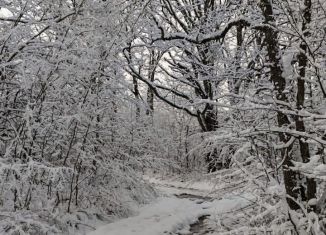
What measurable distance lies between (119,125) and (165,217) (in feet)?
7.16

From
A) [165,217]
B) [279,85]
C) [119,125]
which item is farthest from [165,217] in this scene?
[279,85]

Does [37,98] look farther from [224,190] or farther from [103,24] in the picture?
[224,190]

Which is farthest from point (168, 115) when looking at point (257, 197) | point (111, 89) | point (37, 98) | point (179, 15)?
point (257, 197)

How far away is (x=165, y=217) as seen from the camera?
8609mm

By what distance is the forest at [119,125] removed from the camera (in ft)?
13.1

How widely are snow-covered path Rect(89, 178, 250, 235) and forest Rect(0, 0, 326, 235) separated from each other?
212 millimetres

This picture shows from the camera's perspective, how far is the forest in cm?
400

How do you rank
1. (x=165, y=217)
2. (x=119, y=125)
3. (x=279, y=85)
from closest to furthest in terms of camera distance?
(x=279, y=85), (x=165, y=217), (x=119, y=125)

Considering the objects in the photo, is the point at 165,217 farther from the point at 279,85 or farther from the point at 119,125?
the point at 279,85

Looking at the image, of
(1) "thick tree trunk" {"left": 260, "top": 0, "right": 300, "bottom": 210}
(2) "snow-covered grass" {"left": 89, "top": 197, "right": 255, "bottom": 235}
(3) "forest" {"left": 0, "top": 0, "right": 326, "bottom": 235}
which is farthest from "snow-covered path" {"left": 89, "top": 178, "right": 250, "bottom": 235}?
(1) "thick tree trunk" {"left": 260, "top": 0, "right": 300, "bottom": 210}

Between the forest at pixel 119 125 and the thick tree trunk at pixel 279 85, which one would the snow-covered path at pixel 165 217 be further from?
the thick tree trunk at pixel 279 85

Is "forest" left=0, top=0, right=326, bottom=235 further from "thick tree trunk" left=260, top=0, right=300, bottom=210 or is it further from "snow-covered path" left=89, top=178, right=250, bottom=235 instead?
"snow-covered path" left=89, top=178, right=250, bottom=235

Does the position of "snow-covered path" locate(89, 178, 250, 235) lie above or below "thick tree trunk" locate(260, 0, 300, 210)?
below

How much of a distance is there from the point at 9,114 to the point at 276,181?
4.49m
